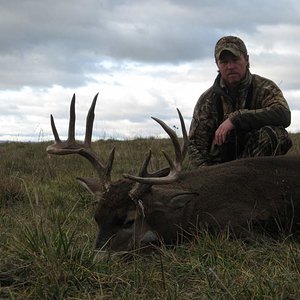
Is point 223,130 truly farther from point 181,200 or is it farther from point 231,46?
point 181,200

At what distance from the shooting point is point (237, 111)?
18.4 ft

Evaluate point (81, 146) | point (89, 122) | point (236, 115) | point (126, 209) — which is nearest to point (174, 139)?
point (126, 209)

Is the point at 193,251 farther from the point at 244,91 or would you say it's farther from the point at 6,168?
the point at 6,168

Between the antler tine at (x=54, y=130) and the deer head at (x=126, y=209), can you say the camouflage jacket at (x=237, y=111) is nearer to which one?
the deer head at (x=126, y=209)

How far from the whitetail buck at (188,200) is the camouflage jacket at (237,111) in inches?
32.6

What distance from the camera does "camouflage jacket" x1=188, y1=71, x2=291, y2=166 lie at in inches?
219

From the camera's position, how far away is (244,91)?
19.3ft

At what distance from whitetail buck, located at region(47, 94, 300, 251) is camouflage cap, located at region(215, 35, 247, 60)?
4.91 feet

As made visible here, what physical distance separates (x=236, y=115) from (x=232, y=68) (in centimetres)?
56

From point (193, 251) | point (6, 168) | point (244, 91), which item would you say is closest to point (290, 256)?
point (193, 251)

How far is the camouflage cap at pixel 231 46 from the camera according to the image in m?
5.83

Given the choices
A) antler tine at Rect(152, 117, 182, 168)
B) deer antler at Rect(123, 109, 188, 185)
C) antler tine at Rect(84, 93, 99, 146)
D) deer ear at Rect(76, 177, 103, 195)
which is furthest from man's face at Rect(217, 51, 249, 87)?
deer ear at Rect(76, 177, 103, 195)

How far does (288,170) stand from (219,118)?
1502mm

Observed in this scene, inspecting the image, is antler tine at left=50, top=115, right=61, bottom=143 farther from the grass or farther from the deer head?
the grass
